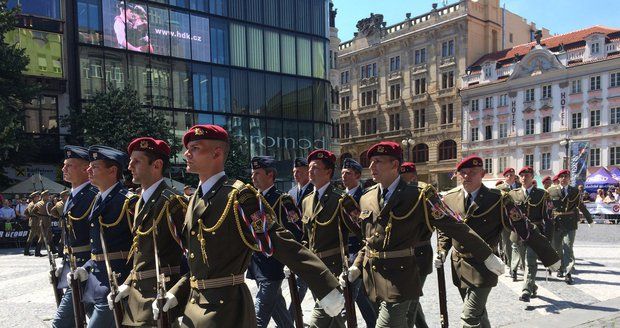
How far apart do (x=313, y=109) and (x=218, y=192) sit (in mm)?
34395

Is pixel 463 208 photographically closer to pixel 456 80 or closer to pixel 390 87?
pixel 456 80

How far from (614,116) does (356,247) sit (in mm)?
41046

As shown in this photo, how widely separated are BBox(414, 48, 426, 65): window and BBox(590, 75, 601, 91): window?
58.1 ft

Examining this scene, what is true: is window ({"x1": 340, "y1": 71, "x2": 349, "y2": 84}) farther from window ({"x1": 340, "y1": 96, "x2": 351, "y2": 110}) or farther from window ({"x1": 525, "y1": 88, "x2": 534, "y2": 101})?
window ({"x1": 525, "y1": 88, "x2": 534, "y2": 101})

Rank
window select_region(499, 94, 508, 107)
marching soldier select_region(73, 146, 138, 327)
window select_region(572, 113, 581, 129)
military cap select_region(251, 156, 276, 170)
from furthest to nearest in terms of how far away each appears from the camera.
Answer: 1. window select_region(499, 94, 508, 107)
2. window select_region(572, 113, 581, 129)
3. military cap select_region(251, 156, 276, 170)
4. marching soldier select_region(73, 146, 138, 327)

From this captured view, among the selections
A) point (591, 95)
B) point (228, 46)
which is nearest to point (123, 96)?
point (228, 46)

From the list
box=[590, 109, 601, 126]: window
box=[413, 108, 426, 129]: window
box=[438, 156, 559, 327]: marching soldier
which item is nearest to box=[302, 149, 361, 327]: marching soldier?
box=[438, 156, 559, 327]: marching soldier

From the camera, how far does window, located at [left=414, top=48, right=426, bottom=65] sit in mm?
53812

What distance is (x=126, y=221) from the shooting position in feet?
14.1

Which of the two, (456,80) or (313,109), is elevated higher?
(456,80)

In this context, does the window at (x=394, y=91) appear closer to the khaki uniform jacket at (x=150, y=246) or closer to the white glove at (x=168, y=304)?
the khaki uniform jacket at (x=150, y=246)

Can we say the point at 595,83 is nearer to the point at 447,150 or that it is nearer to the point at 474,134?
the point at 474,134

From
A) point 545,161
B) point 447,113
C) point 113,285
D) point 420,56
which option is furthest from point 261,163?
point 420,56

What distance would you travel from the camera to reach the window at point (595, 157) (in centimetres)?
4002
